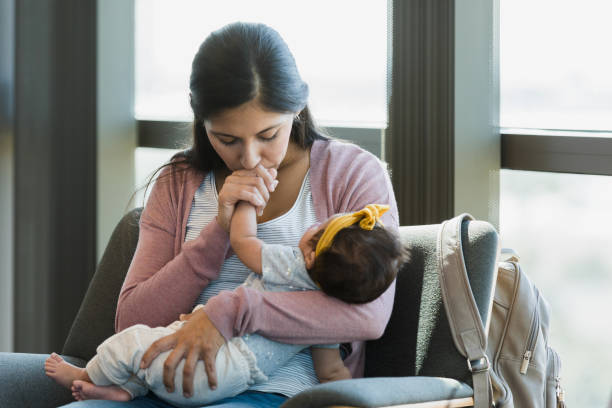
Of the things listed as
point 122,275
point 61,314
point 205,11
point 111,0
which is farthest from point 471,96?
point 61,314

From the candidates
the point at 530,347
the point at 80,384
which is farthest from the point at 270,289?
the point at 530,347

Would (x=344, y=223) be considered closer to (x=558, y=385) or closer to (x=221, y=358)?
(x=221, y=358)

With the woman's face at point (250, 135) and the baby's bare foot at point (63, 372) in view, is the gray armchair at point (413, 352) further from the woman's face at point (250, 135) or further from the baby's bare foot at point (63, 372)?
the woman's face at point (250, 135)

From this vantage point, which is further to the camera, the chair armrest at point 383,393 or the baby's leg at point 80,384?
the baby's leg at point 80,384

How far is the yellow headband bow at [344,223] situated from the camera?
159 centimetres

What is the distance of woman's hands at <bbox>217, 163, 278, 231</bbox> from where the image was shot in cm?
175

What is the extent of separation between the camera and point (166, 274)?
5.88 ft

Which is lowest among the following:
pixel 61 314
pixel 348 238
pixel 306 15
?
pixel 61 314

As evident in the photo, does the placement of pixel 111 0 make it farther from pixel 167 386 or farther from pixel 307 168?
pixel 167 386

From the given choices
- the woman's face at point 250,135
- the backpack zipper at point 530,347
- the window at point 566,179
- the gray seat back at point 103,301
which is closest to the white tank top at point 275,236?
the woman's face at point 250,135

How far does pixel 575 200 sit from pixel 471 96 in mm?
396

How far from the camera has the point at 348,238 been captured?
1562mm

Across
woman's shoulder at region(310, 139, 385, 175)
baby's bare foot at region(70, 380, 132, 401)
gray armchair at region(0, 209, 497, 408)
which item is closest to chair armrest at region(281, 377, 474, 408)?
gray armchair at region(0, 209, 497, 408)

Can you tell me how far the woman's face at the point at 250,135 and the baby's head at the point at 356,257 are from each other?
24cm
